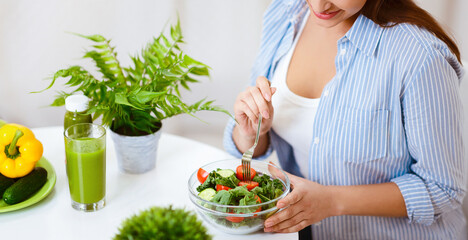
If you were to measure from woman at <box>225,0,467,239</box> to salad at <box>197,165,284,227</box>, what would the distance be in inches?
2.9

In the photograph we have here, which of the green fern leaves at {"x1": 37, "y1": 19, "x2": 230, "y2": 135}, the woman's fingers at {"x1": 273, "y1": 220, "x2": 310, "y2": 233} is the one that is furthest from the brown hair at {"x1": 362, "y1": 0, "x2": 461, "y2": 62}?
the woman's fingers at {"x1": 273, "y1": 220, "x2": 310, "y2": 233}

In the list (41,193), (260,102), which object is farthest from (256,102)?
(41,193)

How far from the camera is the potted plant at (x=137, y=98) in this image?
3.74 feet

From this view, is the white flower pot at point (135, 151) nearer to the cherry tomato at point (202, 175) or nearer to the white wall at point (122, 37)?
the cherry tomato at point (202, 175)

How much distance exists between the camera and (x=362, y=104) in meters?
1.27

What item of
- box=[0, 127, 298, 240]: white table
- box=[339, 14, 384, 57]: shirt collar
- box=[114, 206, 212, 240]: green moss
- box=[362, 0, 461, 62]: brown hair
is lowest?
box=[0, 127, 298, 240]: white table

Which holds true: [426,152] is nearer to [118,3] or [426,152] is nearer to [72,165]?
[72,165]

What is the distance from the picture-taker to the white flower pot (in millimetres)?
1226

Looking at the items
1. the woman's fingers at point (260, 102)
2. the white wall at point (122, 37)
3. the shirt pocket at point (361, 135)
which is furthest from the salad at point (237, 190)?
the white wall at point (122, 37)

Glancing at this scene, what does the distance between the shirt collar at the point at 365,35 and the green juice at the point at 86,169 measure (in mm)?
724

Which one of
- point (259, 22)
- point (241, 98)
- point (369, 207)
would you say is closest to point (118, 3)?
point (259, 22)

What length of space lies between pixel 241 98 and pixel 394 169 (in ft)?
1.56

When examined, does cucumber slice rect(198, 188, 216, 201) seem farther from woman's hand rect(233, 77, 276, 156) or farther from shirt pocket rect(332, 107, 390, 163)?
shirt pocket rect(332, 107, 390, 163)

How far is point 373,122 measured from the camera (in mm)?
1264
